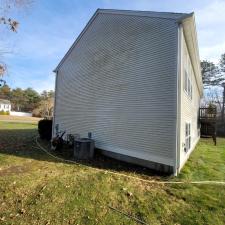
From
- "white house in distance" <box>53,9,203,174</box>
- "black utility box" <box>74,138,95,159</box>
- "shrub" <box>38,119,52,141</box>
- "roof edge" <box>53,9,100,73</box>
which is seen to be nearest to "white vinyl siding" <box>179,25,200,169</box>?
"white house in distance" <box>53,9,203,174</box>

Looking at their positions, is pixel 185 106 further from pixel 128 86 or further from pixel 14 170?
pixel 14 170

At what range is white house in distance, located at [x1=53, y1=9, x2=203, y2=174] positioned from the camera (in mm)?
7953

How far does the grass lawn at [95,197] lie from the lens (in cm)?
507

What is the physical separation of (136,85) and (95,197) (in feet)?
15.7

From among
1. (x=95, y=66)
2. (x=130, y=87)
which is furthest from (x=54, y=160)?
(x=95, y=66)

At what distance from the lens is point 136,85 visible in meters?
9.16

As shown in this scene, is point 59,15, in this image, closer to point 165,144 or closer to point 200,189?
point 165,144

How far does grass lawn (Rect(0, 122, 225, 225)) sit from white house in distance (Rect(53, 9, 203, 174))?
122 centimetres

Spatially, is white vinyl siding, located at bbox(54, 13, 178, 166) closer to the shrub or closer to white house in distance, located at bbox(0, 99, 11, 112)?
the shrub

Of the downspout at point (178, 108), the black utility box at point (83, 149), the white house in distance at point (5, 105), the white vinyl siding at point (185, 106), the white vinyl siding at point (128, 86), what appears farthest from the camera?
Result: the white house in distance at point (5, 105)

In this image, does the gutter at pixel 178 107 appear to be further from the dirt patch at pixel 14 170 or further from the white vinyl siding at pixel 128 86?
the dirt patch at pixel 14 170

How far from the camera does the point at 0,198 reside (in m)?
5.60

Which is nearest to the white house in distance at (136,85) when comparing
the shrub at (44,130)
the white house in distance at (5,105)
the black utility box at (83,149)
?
the black utility box at (83,149)

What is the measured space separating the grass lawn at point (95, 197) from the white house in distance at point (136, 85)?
1.22 m
